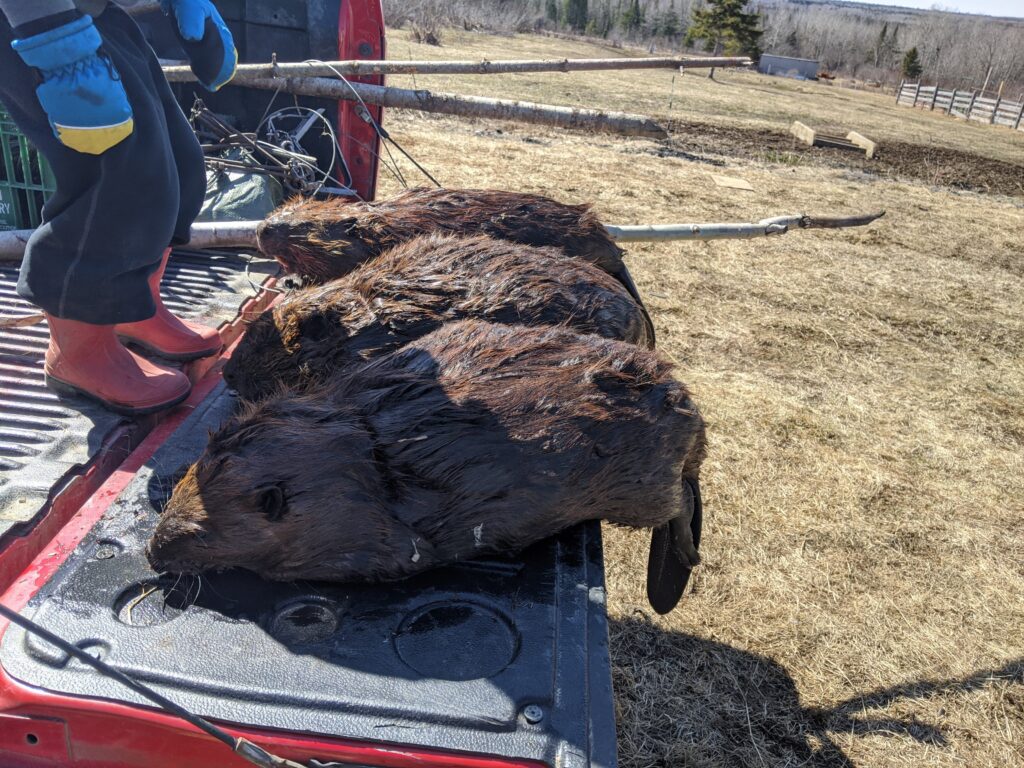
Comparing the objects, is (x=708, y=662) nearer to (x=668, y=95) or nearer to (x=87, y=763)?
(x=87, y=763)

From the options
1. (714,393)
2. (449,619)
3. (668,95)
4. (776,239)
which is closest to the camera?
(449,619)

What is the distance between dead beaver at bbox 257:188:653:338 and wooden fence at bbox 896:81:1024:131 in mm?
32104

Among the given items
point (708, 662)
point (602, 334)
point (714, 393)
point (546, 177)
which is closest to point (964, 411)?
point (714, 393)

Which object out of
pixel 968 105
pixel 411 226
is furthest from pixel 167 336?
pixel 968 105

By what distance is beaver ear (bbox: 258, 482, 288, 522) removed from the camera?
192 centimetres

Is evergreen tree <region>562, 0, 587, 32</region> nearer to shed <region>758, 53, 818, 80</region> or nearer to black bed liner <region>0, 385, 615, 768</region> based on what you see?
shed <region>758, 53, 818, 80</region>

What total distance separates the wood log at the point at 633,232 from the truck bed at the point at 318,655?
193 cm

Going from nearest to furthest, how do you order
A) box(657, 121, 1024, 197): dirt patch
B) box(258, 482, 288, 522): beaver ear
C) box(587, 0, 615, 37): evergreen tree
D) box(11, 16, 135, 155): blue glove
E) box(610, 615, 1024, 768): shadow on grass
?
1. box(258, 482, 288, 522): beaver ear
2. box(11, 16, 135, 155): blue glove
3. box(610, 615, 1024, 768): shadow on grass
4. box(657, 121, 1024, 197): dirt patch
5. box(587, 0, 615, 37): evergreen tree

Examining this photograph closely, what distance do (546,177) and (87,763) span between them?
34.4ft

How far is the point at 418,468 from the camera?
199 centimetres

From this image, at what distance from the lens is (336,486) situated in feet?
6.34

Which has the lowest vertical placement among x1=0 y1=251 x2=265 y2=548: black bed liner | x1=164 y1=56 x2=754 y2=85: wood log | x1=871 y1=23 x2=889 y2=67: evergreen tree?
x1=871 y1=23 x2=889 y2=67: evergreen tree

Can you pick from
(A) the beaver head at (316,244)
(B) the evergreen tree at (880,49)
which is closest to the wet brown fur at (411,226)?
(A) the beaver head at (316,244)

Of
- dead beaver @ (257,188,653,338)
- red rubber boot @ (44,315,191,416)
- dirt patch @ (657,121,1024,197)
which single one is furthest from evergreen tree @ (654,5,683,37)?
red rubber boot @ (44,315,191,416)
